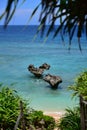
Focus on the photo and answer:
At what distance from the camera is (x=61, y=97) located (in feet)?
53.1

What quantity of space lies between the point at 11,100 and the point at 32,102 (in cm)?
909

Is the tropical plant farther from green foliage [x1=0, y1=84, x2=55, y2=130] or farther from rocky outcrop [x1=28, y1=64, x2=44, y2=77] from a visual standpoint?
rocky outcrop [x1=28, y1=64, x2=44, y2=77]

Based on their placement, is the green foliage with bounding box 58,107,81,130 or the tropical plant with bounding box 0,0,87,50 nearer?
the tropical plant with bounding box 0,0,87,50

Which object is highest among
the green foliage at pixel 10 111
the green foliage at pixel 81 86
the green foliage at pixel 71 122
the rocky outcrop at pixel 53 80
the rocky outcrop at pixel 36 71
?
the rocky outcrop at pixel 36 71

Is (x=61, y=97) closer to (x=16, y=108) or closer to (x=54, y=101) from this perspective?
(x=54, y=101)

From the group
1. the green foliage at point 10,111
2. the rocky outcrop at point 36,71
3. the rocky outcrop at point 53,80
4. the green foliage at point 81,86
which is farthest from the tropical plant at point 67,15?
the rocky outcrop at point 36,71

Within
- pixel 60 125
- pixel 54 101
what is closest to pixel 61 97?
pixel 54 101

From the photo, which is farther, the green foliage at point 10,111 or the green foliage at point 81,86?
the green foliage at point 81,86

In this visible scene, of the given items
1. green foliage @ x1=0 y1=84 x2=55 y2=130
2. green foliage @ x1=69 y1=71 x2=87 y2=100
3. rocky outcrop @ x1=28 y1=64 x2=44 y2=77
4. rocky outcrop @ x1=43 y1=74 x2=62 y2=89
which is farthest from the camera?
rocky outcrop @ x1=28 y1=64 x2=44 y2=77

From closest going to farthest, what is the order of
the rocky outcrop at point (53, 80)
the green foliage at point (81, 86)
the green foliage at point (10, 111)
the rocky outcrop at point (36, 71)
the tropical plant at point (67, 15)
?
the tropical plant at point (67, 15), the green foliage at point (10, 111), the green foliage at point (81, 86), the rocky outcrop at point (53, 80), the rocky outcrop at point (36, 71)

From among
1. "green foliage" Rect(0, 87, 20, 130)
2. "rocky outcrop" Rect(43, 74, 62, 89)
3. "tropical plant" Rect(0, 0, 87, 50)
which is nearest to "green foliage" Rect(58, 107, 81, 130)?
"green foliage" Rect(0, 87, 20, 130)

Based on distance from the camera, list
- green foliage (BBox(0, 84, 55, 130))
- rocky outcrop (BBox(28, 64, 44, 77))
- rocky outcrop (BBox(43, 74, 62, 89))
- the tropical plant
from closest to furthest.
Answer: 1. the tropical plant
2. green foliage (BBox(0, 84, 55, 130))
3. rocky outcrop (BBox(43, 74, 62, 89))
4. rocky outcrop (BBox(28, 64, 44, 77))

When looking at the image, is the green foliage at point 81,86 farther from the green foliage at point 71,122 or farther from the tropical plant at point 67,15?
the tropical plant at point 67,15

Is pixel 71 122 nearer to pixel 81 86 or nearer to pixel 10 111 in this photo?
pixel 81 86
